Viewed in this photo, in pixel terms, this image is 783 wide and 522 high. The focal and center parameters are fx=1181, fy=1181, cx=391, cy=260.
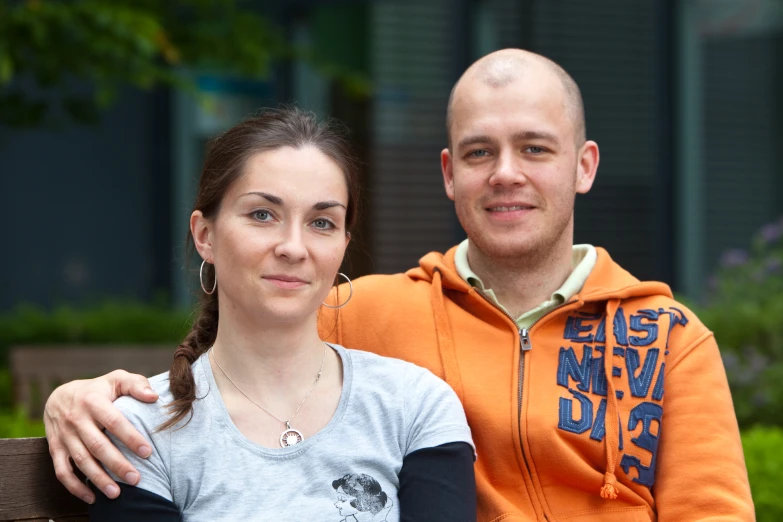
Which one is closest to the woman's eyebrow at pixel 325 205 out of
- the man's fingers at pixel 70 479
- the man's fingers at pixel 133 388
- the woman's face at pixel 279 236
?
the woman's face at pixel 279 236

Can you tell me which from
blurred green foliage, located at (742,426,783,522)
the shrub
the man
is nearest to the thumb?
the man

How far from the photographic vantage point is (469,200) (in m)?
3.17

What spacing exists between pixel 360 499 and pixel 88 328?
5.38 metres

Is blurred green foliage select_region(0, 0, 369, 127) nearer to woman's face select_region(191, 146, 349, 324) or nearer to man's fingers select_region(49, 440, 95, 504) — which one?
woman's face select_region(191, 146, 349, 324)

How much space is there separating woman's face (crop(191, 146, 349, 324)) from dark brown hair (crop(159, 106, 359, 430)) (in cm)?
3

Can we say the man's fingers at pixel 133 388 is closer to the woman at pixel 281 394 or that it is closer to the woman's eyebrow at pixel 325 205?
the woman at pixel 281 394

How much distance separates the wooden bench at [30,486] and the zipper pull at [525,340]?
3.86 ft

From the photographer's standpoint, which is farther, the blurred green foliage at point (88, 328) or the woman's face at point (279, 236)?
the blurred green foliage at point (88, 328)

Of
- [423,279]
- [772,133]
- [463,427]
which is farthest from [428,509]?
[772,133]

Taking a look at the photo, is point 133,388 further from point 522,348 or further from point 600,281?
point 600,281

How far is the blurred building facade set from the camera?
786 centimetres

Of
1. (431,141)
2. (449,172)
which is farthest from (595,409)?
(431,141)

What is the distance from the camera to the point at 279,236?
2574 millimetres

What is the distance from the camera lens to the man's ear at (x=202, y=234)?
2684 mm
